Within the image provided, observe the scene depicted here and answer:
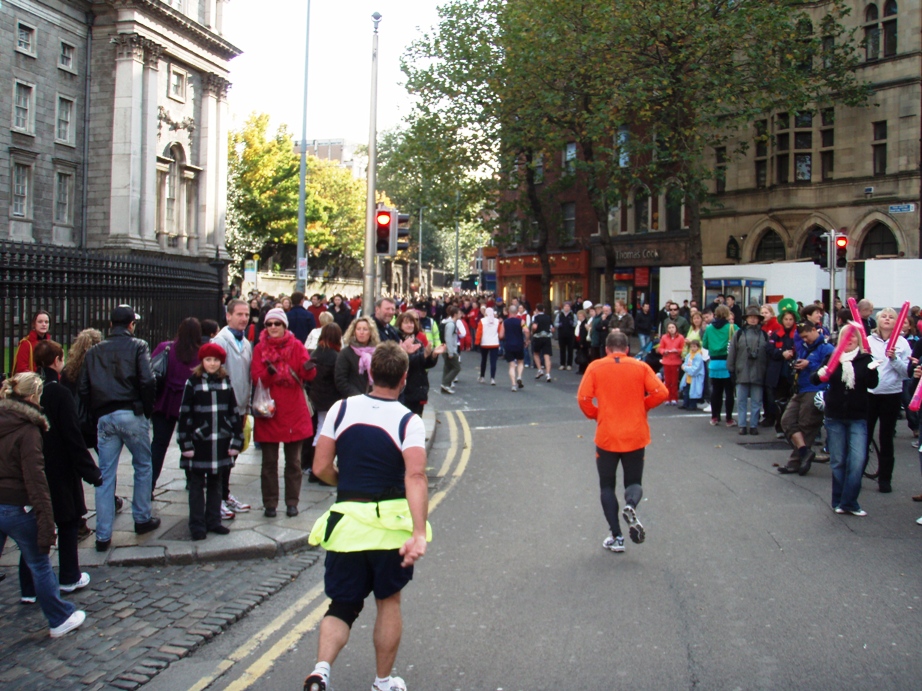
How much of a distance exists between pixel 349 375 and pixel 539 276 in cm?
4084

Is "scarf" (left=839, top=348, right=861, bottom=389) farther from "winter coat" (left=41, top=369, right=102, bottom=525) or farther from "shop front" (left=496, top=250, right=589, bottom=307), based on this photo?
"shop front" (left=496, top=250, right=589, bottom=307)

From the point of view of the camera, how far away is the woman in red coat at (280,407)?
786 cm

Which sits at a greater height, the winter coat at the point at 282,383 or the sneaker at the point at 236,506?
the winter coat at the point at 282,383

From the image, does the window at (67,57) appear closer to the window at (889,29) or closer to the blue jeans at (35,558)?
the window at (889,29)

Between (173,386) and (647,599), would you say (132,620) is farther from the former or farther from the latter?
(647,599)

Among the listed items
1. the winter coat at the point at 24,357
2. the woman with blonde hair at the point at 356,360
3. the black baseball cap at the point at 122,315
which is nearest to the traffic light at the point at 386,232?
the woman with blonde hair at the point at 356,360

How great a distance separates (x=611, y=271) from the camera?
33969 mm

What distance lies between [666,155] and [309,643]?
2336cm

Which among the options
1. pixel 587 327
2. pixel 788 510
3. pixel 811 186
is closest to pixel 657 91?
pixel 587 327

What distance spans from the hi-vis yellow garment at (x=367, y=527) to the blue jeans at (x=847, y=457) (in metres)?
5.45

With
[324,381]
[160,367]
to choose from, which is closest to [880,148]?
[324,381]

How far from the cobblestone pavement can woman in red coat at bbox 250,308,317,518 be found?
101 cm

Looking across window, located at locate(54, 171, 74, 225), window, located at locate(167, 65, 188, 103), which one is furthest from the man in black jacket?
window, located at locate(167, 65, 188, 103)

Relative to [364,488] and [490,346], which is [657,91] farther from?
[364,488]
